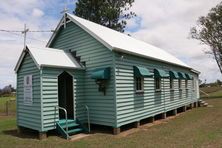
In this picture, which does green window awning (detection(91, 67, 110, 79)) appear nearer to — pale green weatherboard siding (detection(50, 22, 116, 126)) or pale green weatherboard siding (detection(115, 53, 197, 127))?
pale green weatherboard siding (detection(50, 22, 116, 126))

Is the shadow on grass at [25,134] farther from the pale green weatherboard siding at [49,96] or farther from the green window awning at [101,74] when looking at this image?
the green window awning at [101,74]

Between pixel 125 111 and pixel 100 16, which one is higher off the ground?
pixel 100 16

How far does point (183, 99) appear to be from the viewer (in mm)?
19562

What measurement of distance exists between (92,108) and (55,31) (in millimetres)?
4754

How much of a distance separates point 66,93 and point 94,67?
1848mm

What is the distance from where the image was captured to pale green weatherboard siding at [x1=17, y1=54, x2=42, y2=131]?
9.90m

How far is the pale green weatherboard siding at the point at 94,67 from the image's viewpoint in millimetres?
10672

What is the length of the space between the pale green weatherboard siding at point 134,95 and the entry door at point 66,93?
2.37 meters

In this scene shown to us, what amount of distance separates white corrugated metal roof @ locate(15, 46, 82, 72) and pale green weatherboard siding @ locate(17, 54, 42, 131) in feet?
1.12

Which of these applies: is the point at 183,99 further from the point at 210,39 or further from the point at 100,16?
the point at 210,39

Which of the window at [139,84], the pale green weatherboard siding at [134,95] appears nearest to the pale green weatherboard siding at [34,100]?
the pale green weatherboard siding at [134,95]

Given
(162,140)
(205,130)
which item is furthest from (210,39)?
(162,140)

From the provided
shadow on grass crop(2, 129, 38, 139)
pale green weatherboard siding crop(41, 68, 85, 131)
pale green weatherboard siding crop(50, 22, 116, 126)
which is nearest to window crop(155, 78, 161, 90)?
pale green weatherboard siding crop(50, 22, 116, 126)

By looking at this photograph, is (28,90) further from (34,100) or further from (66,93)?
(66,93)
